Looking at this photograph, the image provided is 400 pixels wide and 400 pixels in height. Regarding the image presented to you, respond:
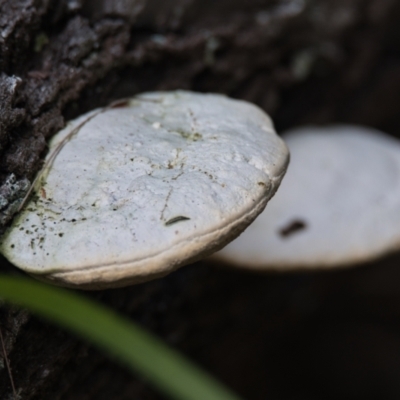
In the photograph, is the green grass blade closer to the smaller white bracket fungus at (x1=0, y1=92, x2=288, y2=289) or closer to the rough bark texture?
the smaller white bracket fungus at (x1=0, y1=92, x2=288, y2=289)

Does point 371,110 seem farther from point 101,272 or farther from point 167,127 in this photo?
point 101,272

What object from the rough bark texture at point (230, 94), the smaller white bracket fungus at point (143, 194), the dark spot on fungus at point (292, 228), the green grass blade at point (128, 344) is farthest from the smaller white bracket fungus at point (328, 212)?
the green grass blade at point (128, 344)

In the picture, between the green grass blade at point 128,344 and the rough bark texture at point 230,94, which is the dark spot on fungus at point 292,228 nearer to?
the rough bark texture at point 230,94

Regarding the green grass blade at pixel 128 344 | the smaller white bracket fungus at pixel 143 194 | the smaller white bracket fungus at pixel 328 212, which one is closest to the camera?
the green grass blade at pixel 128 344

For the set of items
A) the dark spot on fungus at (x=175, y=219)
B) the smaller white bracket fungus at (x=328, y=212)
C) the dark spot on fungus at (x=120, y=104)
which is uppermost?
the dark spot on fungus at (x=120, y=104)

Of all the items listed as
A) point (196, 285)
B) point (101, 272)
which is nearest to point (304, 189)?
point (196, 285)

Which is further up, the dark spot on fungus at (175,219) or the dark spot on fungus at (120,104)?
the dark spot on fungus at (120,104)

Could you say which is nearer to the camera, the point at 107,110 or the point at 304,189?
the point at 107,110
